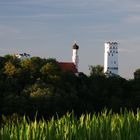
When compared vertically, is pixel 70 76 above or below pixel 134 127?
above

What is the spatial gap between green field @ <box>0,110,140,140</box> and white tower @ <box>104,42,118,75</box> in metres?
158

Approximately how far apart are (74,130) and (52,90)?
63181mm

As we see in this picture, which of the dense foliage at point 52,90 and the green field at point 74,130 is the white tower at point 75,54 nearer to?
the dense foliage at point 52,90

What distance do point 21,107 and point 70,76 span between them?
1466cm

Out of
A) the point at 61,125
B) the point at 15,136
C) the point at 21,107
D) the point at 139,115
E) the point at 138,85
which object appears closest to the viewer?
A: the point at 15,136

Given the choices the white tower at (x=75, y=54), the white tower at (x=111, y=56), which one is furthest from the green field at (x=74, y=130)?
the white tower at (x=111, y=56)

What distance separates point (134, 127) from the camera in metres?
9.45

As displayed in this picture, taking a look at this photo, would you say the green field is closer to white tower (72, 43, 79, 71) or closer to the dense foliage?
the dense foliage

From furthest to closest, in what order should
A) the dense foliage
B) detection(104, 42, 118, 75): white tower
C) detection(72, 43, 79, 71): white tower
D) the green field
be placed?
detection(104, 42, 118, 75): white tower < detection(72, 43, 79, 71): white tower < the dense foliage < the green field

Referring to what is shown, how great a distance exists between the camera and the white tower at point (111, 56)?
6668 inches

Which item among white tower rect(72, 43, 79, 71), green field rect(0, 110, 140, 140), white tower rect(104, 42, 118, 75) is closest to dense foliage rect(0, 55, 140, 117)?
green field rect(0, 110, 140, 140)

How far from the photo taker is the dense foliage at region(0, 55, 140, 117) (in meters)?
69.7

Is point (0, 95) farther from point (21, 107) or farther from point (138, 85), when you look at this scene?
point (138, 85)

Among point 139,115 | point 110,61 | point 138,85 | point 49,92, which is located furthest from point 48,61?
point 110,61
